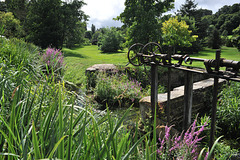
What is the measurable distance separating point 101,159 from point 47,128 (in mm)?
396

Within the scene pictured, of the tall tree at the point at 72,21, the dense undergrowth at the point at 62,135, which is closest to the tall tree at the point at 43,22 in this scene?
the tall tree at the point at 72,21

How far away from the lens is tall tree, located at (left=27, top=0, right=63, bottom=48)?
15.5 meters

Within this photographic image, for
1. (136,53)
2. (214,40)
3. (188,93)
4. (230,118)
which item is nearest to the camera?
(188,93)

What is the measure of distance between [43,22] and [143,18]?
417 inches

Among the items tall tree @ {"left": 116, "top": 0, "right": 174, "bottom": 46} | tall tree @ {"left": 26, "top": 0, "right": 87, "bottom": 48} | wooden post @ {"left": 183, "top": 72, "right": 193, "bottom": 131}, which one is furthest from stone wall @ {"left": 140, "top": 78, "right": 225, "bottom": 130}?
tall tree @ {"left": 26, "top": 0, "right": 87, "bottom": 48}

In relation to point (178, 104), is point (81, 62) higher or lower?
higher

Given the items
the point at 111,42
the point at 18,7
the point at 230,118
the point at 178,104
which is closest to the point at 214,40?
the point at 111,42

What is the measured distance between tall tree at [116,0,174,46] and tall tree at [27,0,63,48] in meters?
8.42

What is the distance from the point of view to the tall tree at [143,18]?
9.08 m

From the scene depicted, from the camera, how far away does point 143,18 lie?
9.06m

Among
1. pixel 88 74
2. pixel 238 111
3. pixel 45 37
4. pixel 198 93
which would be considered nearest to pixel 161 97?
pixel 198 93

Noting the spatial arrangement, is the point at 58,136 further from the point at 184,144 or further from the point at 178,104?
the point at 178,104

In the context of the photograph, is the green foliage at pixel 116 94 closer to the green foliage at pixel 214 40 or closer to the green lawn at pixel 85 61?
A: the green lawn at pixel 85 61

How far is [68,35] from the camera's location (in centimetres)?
1962
